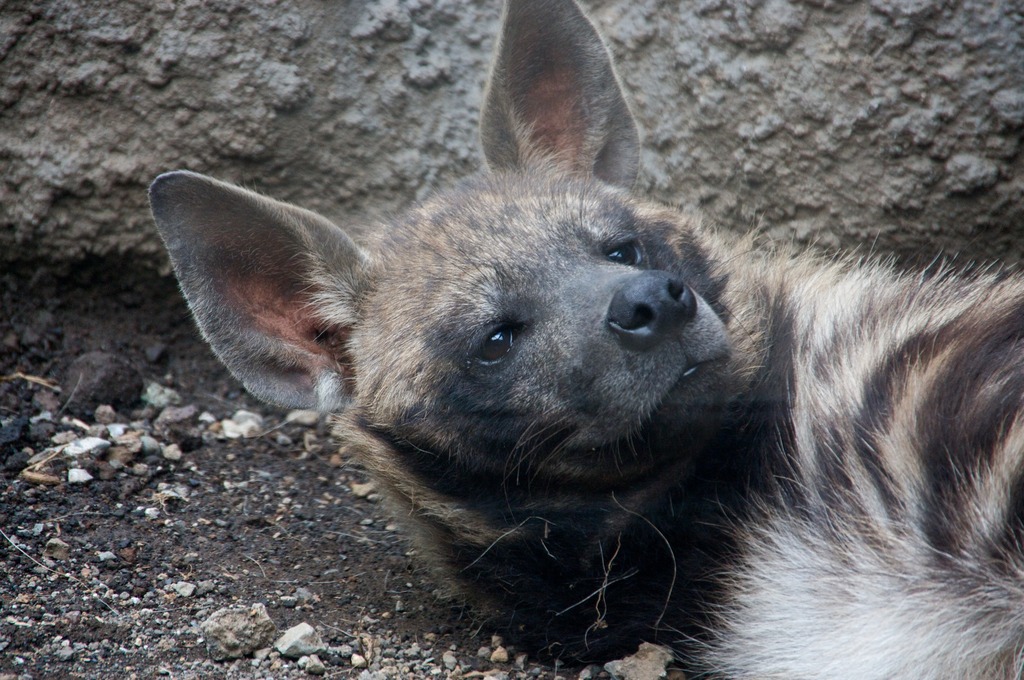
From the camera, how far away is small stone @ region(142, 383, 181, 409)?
4855mm

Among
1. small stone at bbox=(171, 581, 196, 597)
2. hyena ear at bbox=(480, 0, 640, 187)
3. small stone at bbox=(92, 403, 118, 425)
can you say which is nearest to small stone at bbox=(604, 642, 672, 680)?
small stone at bbox=(171, 581, 196, 597)

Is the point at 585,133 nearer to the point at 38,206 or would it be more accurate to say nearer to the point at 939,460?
the point at 939,460

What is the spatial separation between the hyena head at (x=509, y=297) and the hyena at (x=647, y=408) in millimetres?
10

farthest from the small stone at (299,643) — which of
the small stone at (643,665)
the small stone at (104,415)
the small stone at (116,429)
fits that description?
the small stone at (104,415)

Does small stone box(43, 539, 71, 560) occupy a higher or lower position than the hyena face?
lower

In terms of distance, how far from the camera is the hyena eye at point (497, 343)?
3.29 metres

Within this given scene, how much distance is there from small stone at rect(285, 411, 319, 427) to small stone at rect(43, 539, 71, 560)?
1.49 meters

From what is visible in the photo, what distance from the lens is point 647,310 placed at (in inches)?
118

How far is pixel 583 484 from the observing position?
3307mm

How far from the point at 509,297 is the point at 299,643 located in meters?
1.31

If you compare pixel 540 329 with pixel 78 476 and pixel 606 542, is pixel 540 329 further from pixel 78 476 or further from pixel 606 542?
pixel 78 476

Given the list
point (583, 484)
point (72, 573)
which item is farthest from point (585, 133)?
point (72, 573)

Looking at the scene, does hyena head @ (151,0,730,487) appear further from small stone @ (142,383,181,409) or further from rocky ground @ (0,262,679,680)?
small stone @ (142,383,181,409)

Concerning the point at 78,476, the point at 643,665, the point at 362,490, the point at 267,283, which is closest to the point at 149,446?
the point at 78,476
